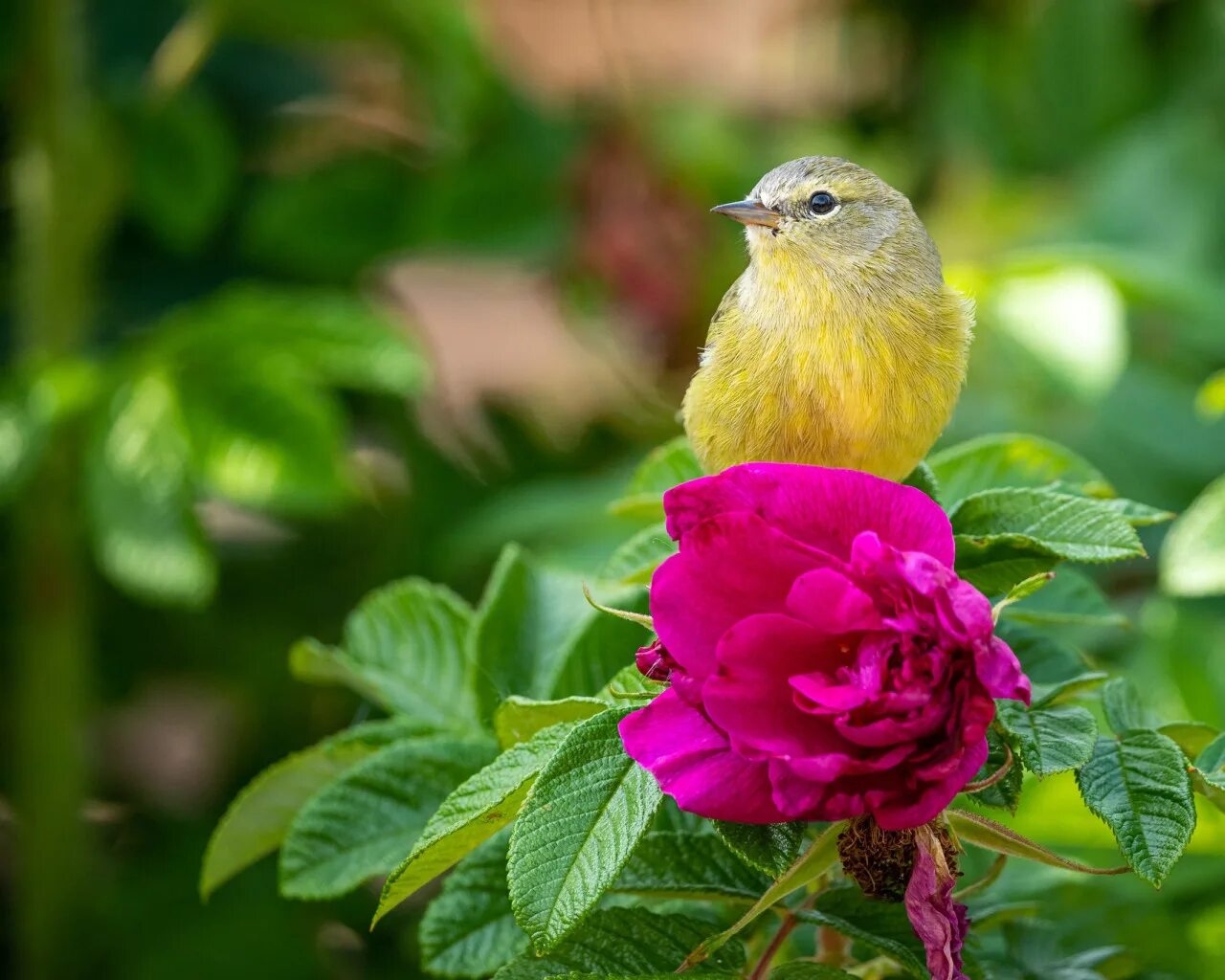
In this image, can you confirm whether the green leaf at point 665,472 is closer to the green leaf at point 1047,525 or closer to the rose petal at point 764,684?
the green leaf at point 1047,525

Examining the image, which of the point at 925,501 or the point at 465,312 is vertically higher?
the point at 925,501

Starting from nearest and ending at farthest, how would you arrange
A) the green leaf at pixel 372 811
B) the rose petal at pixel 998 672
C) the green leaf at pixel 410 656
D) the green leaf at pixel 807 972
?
the rose petal at pixel 998 672, the green leaf at pixel 807 972, the green leaf at pixel 372 811, the green leaf at pixel 410 656

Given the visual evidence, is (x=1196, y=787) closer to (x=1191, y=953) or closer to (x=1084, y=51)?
(x=1191, y=953)

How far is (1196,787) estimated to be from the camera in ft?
2.35

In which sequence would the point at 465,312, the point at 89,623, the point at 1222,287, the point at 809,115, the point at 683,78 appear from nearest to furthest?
1. the point at 1222,287
2. the point at 89,623
3. the point at 809,115
4. the point at 683,78
5. the point at 465,312

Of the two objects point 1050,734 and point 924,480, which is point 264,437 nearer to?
point 924,480

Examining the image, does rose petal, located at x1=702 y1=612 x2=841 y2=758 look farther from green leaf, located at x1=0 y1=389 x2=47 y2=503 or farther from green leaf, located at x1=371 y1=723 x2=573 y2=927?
green leaf, located at x1=0 y1=389 x2=47 y2=503

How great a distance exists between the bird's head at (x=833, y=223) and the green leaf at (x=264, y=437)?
552 mm

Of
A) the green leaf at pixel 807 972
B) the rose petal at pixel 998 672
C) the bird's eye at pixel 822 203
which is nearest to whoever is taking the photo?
the rose petal at pixel 998 672

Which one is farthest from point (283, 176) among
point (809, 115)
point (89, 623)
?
point (809, 115)

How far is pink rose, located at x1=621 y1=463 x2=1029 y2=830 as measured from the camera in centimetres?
57

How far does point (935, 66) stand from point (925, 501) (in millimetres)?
2113

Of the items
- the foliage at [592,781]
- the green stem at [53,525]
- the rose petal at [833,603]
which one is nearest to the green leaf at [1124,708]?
the foliage at [592,781]

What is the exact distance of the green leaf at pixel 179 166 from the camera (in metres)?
1.84
